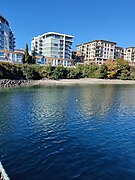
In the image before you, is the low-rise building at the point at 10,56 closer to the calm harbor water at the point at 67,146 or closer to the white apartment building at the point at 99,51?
the white apartment building at the point at 99,51

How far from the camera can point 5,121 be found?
25.2 m

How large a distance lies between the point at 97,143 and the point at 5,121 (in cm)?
1330

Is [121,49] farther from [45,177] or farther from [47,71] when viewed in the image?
[45,177]

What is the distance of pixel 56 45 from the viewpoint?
14412 cm

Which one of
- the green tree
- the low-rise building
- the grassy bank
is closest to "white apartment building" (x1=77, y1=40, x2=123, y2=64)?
the grassy bank

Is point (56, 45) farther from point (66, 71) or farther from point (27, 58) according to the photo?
point (66, 71)

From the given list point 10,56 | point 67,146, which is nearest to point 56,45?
point 10,56

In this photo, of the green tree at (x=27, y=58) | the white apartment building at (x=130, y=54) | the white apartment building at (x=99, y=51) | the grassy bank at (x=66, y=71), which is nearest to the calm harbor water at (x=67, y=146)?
the grassy bank at (x=66, y=71)

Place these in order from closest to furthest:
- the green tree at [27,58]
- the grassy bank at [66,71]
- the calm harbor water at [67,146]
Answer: the calm harbor water at [67,146], the grassy bank at [66,71], the green tree at [27,58]

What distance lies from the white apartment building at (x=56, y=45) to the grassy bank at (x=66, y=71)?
35990 mm

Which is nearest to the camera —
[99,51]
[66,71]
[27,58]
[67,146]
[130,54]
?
[67,146]

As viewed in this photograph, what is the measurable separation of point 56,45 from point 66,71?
4741 centimetres

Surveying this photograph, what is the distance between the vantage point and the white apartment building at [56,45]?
470ft

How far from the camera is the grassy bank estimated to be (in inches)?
3433
